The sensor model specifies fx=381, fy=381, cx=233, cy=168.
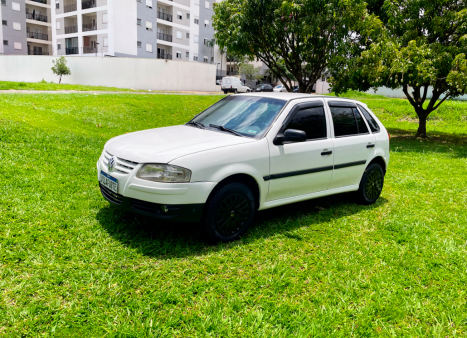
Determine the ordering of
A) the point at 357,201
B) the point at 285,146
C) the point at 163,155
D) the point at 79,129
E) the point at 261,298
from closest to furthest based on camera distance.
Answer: the point at 261,298 → the point at 163,155 → the point at 285,146 → the point at 357,201 → the point at 79,129

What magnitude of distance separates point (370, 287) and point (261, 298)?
3.69 ft

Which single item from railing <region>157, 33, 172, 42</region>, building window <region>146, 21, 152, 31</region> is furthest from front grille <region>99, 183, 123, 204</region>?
railing <region>157, 33, 172, 42</region>

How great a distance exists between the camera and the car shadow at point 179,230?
4.14m

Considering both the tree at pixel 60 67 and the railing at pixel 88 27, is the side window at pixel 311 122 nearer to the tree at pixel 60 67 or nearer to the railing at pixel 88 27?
the tree at pixel 60 67

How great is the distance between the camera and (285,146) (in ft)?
15.4

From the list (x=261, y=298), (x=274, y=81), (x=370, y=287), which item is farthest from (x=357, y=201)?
(x=274, y=81)

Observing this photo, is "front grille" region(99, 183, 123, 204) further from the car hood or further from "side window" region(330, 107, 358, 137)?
"side window" region(330, 107, 358, 137)

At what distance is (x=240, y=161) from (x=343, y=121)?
2.13 m

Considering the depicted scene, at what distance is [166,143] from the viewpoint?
4.27 m

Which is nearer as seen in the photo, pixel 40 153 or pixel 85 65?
pixel 40 153

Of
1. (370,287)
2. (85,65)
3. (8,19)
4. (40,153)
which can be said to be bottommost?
(370,287)

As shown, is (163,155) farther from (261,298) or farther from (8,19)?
(8,19)

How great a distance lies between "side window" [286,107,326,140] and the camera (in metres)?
4.93

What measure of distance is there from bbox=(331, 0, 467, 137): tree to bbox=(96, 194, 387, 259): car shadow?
8225 millimetres
